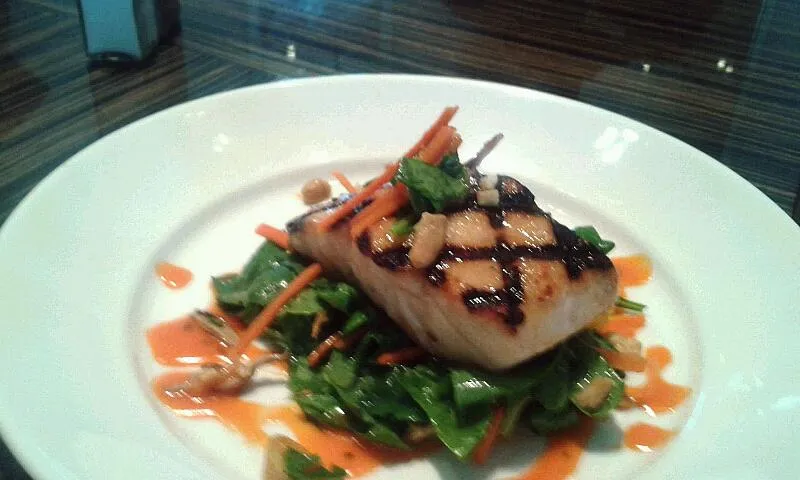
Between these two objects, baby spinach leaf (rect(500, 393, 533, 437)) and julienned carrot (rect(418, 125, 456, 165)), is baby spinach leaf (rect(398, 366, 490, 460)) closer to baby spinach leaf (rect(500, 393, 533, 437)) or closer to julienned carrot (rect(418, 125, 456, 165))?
baby spinach leaf (rect(500, 393, 533, 437))

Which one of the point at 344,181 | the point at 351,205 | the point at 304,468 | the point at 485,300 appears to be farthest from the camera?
the point at 344,181

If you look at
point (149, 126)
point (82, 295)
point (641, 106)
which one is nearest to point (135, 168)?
point (149, 126)

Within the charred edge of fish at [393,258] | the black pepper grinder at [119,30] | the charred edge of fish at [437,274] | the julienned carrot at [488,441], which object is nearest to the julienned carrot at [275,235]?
the charred edge of fish at [393,258]

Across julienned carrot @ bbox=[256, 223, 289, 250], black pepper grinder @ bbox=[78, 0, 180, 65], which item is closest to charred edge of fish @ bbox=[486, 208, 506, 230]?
julienned carrot @ bbox=[256, 223, 289, 250]

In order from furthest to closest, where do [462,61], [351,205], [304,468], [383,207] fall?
[462,61]
[351,205]
[383,207]
[304,468]

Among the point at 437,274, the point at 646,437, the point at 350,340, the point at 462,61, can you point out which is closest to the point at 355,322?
the point at 350,340

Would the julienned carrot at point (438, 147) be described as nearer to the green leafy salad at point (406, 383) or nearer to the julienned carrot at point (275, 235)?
the green leafy salad at point (406, 383)

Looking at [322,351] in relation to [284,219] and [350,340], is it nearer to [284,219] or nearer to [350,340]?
[350,340]

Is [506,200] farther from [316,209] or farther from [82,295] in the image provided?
[82,295]
